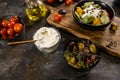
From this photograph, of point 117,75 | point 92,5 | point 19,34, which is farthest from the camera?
point 92,5

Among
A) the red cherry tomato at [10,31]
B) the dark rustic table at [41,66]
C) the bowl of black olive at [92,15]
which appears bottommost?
the dark rustic table at [41,66]

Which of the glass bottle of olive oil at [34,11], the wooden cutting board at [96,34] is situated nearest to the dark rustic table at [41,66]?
the wooden cutting board at [96,34]

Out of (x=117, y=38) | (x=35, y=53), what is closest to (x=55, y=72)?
(x=35, y=53)

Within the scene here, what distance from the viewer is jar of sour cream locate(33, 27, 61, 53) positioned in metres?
1.33

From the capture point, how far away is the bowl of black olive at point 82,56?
1191 mm

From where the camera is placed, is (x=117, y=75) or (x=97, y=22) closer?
(x=117, y=75)

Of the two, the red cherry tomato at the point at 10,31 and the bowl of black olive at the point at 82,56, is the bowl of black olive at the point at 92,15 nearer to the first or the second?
the bowl of black olive at the point at 82,56

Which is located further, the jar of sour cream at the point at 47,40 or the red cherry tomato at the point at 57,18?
the red cherry tomato at the point at 57,18

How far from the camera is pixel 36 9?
1.60 metres

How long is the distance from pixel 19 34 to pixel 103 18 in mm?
559

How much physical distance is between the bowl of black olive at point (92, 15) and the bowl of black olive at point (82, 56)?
18 cm

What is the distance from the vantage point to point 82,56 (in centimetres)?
120

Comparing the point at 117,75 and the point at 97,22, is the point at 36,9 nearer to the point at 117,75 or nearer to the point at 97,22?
the point at 97,22

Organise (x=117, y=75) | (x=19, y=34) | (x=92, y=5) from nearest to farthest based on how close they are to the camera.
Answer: (x=117, y=75)
(x=19, y=34)
(x=92, y=5)
